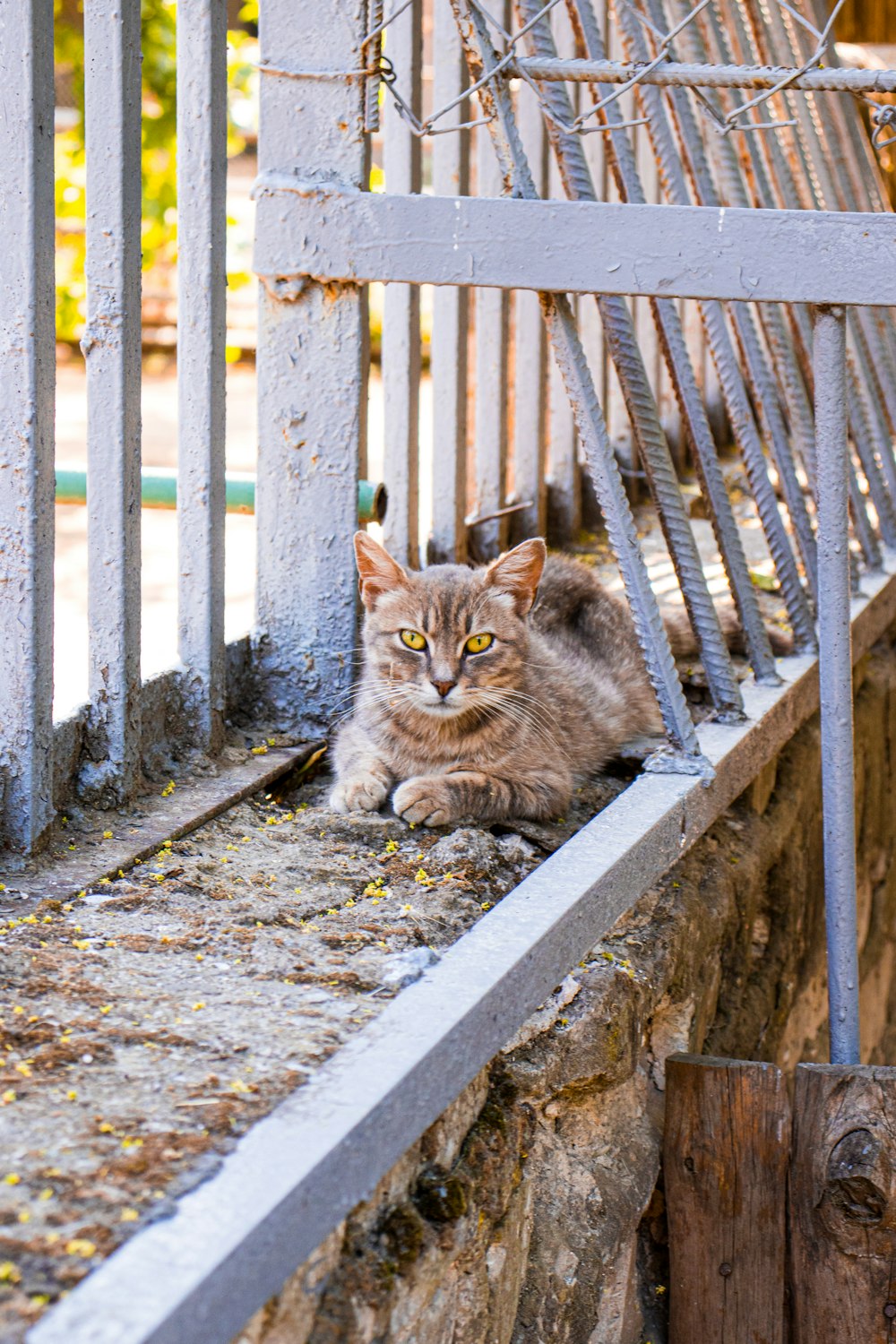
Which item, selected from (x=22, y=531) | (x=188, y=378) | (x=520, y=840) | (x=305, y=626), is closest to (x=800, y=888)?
(x=520, y=840)

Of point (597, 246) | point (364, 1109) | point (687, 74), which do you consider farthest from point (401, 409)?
point (364, 1109)

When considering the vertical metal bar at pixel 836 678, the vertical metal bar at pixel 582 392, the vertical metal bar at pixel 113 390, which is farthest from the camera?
the vertical metal bar at pixel 582 392

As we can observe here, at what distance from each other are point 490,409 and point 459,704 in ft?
4.95

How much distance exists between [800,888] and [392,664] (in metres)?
1.46

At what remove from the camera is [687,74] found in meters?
2.57

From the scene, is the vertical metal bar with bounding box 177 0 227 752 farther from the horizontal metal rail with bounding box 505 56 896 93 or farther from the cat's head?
the horizontal metal rail with bounding box 505 56 896 93

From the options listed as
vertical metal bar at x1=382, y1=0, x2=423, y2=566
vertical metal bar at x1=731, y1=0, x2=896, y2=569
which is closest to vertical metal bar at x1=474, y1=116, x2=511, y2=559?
vertical metal bar at x1=382, y1=0, x2=423, y2=566

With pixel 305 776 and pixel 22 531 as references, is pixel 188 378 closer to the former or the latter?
pixel 22 531

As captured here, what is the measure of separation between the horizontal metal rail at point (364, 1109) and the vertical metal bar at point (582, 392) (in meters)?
0.31

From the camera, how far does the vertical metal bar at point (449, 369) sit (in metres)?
3.73

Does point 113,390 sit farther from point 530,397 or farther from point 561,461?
point 561,461

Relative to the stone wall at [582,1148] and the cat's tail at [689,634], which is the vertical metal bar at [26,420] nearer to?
the stone wall at [582,1148]

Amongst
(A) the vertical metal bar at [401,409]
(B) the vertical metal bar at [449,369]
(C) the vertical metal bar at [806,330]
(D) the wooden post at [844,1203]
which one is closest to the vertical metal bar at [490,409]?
(B) the vertical metal bar at [449,369]

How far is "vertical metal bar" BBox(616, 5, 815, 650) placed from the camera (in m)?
3.02
